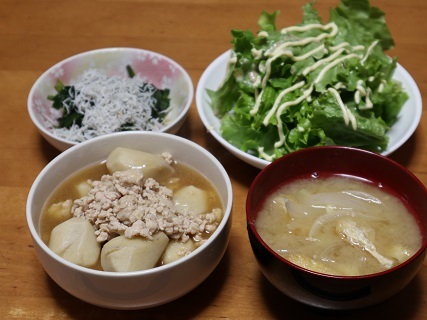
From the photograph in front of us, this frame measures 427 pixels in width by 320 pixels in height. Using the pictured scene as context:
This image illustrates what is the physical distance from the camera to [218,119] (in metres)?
2.03

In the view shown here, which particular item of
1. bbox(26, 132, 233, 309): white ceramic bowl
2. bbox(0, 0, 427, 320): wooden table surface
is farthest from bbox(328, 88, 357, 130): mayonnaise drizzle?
bbox(26, 132, 233, 309): white ceramic bowl

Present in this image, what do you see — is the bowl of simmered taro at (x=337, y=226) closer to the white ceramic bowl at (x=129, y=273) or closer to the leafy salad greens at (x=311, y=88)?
the white ceramic bowl at (x=129, y=273)

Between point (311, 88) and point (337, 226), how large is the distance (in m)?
0.63

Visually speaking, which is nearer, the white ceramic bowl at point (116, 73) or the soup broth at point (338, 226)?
the soup broth at point (338, 226)

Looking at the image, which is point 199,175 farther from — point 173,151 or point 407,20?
point 407,20

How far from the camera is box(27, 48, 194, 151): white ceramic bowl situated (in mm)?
2057

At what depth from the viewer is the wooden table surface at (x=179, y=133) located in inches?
59.4

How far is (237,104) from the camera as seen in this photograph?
2.00 meters

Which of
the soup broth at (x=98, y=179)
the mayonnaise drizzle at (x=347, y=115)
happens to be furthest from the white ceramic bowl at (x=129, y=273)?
the mayonnaise drizzle at (x=347, y=115)

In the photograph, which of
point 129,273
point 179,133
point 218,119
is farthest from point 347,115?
point 129,273

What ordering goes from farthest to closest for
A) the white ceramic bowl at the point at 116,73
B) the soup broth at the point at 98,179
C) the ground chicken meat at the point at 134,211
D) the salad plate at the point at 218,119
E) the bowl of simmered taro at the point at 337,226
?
the white ceramic bowl at the point at 116,73 < the salad plate at the point at 218,119 < the soup broth at the point at 98,179 < the ground chicken meat at the point at 134,211 < the bowl of simmered taro at the point at 337,226

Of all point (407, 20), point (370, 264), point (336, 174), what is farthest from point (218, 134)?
point (407, 20)

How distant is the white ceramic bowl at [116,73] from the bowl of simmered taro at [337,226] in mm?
576

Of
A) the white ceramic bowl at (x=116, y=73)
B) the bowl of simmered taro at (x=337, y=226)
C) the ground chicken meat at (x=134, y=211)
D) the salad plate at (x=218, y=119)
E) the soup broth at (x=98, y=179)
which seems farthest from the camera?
the white ceramic bowl at (x=116, y=73)
